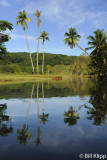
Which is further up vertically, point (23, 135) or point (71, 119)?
point (71, 119)

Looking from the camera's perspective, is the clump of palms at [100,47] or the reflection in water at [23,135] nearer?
the reflection in water at [23,135]

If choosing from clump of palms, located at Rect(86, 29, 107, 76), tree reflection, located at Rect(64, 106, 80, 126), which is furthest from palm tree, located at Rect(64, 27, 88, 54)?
tree reflection, located at Rect(64, 106, 80, 126)

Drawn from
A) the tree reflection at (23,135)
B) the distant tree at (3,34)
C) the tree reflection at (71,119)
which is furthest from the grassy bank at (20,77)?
the tree reflection at (23,135)

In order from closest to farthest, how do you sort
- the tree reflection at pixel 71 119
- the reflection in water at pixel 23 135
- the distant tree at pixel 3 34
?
the reflection in water at pixel 23 135 < the tree reflection at pixel 71 119 < the distant tree at pixel 3 34

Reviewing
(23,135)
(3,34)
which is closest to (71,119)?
(23,135)

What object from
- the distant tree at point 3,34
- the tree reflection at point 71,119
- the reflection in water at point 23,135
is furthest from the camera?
the distant tree at point 3,34

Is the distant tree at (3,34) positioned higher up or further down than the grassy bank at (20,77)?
higher up

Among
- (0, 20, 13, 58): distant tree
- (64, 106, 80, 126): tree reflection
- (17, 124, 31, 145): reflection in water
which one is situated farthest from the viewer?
(0, 20, 13, 58): distant tree

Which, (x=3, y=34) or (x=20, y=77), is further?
(x=20, y=77)

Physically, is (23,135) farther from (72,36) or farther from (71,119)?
(72,36)

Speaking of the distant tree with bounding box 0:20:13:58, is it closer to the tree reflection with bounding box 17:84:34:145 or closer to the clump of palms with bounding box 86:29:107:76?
the clump of palms with bounding box 86:29:107:76

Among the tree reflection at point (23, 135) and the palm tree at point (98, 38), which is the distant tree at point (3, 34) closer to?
the palm tree at point (98, 38)

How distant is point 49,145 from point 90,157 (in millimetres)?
1031

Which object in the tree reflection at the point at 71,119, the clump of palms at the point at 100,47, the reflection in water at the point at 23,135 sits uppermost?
the clump of palms at the point at 100,47
